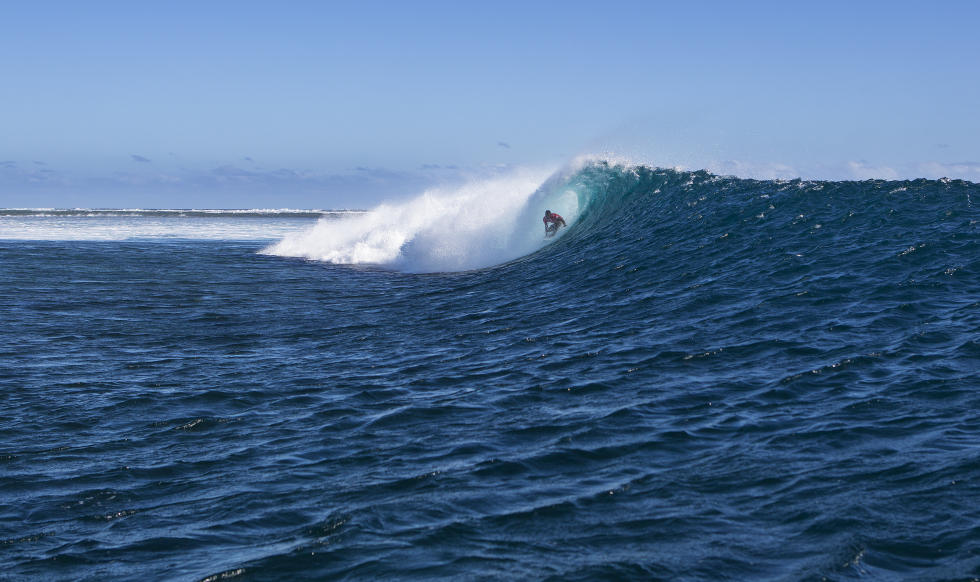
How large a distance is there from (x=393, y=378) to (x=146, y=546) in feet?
17.7

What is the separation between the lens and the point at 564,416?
344 inches

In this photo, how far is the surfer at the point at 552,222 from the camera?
28.7 meters

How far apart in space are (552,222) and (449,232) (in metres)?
4.93

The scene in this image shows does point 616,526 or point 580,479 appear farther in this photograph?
point 580,479

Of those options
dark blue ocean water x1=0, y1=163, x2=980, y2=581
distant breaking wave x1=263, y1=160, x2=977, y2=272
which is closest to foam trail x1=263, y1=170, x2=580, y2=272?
distant breaking wave x1=263, y1=160, x2=977, y2=272

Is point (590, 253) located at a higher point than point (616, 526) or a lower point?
higher

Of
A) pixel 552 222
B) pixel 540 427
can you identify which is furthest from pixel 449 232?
pixel 540 427

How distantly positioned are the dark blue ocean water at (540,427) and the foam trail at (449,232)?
1007 centimetres

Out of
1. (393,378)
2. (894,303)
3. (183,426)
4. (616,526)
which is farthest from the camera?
(894,303)

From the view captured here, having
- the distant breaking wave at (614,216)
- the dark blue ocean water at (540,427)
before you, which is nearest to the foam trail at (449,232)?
the distant breaking wave at (614,216)

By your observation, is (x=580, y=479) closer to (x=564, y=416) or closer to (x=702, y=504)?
(x=702, y=504)

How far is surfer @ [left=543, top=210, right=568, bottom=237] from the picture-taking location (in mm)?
28688

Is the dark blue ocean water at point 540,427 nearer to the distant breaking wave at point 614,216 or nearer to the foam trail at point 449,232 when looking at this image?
the distant breaking wave at point 614,216

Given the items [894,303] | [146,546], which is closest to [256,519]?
[146,546]
